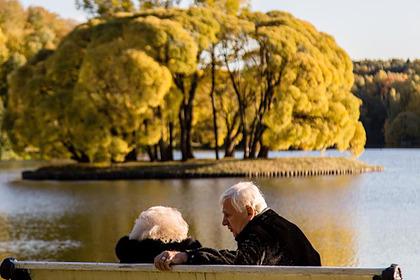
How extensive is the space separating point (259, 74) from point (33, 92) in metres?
11.2

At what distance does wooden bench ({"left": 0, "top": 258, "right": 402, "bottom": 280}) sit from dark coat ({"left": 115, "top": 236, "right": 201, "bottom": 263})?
25cm

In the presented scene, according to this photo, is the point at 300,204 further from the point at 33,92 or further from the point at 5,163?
the point at 5,163

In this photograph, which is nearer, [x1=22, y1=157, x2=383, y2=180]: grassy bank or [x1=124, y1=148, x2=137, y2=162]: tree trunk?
[x1=22, y1=157, x2=383, y2=180]: grassy bank

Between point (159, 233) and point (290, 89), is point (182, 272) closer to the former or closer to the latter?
point (159, 233)

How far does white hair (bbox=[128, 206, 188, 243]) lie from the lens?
15.3 ft

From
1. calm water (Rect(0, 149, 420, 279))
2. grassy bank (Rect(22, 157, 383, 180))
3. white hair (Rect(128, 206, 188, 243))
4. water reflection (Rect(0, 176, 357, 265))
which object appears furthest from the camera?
grassy bank (Rect(22, 157, 383, 180))

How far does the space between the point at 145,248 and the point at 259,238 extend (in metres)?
0.63

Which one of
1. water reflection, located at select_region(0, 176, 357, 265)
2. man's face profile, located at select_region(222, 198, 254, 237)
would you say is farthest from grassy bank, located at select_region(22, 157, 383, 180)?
man's face profile, located at select_region(222, 198, 254, 237)

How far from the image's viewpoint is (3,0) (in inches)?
3396

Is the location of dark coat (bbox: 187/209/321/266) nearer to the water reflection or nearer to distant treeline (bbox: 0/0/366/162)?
the water reflection

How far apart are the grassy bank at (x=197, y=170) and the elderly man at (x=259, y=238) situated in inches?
1466

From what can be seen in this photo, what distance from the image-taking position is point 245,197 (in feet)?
14.6

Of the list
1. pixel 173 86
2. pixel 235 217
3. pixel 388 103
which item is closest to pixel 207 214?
pixel 235 217

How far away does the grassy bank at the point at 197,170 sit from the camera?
4209 centimetres
